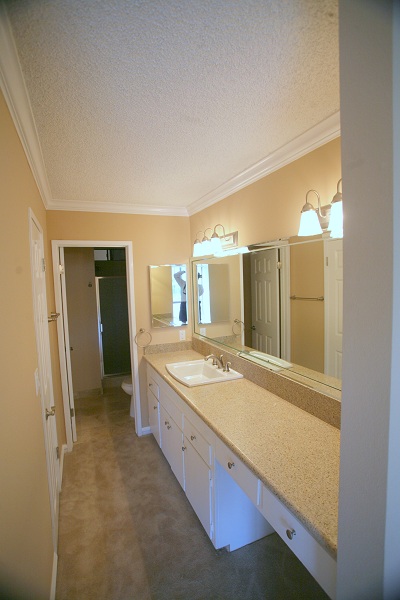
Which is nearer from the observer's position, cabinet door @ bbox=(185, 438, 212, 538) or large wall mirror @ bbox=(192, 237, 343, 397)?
large wall mirror @ bbox=(192, 237, 343, 397)

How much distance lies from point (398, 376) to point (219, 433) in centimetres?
109

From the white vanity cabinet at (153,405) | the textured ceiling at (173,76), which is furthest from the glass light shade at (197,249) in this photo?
the white vanity cabinet at (153,405)

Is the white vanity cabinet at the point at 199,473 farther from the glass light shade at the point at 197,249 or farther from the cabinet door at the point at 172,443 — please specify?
the glass light shade at the point at 197,249

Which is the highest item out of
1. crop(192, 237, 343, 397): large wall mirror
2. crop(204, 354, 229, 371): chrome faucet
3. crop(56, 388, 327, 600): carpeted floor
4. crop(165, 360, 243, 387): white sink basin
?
crop(192, 237, 343, 397): large wall mirror

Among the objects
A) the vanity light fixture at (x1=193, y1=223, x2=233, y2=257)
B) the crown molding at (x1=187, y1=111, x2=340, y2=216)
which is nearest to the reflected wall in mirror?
the vanity light fixture at (x1=193, y1=223, x2=233, y2=257)

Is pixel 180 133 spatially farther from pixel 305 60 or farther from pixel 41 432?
pixel 41 432

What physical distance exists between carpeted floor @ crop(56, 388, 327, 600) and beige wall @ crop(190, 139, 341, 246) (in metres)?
1.96

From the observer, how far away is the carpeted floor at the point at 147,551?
1512 mm

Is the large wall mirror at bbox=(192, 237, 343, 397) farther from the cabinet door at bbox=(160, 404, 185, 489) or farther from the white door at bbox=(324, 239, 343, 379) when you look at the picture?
the cabinet door at bbox=(160, 404, 185, 489)

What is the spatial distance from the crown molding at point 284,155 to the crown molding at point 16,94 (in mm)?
1352

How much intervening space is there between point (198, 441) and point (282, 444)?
25.4 inches

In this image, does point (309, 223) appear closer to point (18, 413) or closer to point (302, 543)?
point (302, 543)

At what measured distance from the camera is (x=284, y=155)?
1.78 meters

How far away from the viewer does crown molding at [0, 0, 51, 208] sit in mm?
888
